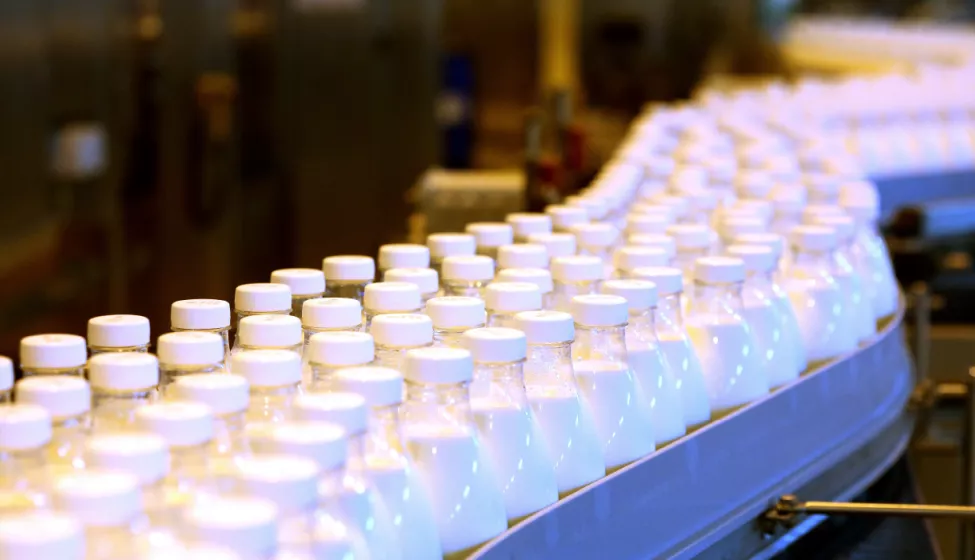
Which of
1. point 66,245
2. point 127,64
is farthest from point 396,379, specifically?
point 127,64

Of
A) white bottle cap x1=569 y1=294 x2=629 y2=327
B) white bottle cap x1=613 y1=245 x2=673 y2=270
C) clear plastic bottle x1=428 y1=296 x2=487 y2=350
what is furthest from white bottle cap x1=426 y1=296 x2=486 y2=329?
white bottle cap x1=613 y1=245 x2=673 y2=270

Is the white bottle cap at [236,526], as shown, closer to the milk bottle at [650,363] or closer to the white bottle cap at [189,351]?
the white bottle cap at [189,351]

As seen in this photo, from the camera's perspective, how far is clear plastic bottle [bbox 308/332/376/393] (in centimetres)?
91

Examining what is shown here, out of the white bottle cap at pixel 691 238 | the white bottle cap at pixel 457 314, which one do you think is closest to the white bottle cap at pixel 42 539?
the white bottle cap at pixel 457 314

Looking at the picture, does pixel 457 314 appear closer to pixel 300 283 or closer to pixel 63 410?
pixel 300 283

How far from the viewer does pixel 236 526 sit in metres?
0.66

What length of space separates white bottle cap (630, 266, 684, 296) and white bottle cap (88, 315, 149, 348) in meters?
0.51

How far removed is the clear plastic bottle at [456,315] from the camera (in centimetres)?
106

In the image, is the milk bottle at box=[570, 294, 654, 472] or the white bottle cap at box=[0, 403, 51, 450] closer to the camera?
the white bottle cap at box=[0, 403, 51, 450]

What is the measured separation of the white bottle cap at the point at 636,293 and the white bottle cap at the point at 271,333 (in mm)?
348

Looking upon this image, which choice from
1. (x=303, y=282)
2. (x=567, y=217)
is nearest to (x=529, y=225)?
(x=567, y=217)

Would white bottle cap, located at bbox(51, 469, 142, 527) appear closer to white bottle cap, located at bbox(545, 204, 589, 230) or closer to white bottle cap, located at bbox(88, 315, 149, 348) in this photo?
white bottle cap, located at bbox(88, 315, 149, 348)

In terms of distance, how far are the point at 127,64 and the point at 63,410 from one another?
368 centimetres

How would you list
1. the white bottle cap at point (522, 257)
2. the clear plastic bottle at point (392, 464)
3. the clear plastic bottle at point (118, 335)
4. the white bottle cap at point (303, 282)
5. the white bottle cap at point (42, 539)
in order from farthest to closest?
the white bottle cap at point (522, 257) < the white bottle cap at point (303, 282) < the clear plastic bottle at point (118, 335) < the clear plastic bottle at point (392, 464) < the white bottle cap at point (42, 539)
